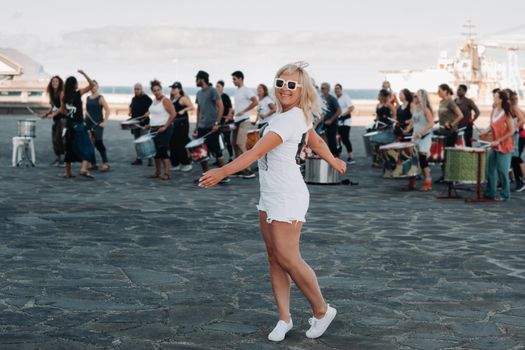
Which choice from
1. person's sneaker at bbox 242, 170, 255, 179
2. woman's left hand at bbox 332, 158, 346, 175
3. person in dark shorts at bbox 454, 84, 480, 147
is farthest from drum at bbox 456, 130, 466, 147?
woman's left hand at bbox 332, 158, 346, 175

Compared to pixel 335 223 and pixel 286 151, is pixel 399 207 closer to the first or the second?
pixel 335 223

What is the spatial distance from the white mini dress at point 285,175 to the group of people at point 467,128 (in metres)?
8.79

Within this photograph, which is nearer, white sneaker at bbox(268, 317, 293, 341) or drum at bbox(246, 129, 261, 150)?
white sneaker at bbox(268, 317, 293, 341)

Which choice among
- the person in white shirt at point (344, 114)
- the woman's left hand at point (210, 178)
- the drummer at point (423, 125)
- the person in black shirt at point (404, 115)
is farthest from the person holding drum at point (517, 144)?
the woman's left hand at point (210, 178)

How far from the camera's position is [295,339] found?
6.26 m

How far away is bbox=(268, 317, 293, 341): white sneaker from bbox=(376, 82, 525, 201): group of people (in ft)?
28.4

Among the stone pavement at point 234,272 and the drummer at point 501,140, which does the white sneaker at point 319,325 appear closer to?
the stone pavement at point 234,272

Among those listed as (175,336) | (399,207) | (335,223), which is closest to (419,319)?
(175,336)

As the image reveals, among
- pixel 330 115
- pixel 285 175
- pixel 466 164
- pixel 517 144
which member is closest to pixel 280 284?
pixel 285 175

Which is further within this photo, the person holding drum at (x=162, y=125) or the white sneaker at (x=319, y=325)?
the person holding drum at (x=162, y=125)

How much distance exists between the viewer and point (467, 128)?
60.1 ft

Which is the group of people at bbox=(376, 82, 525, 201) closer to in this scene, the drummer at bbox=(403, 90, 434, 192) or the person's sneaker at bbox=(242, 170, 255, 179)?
the drummer at bbox=(403, 90, 434, 192)

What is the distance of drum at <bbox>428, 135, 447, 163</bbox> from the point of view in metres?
17.4

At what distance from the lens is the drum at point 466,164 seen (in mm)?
14320
